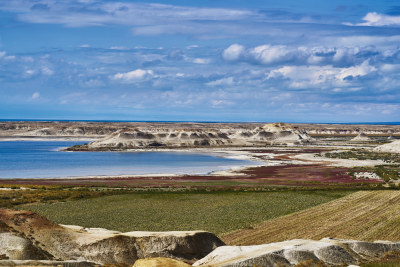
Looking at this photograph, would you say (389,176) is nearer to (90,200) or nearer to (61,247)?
(90,200)

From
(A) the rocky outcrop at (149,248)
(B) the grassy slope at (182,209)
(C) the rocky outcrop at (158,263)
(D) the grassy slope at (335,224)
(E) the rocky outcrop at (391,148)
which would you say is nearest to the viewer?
(C) the rocky outcrop at (158,263)

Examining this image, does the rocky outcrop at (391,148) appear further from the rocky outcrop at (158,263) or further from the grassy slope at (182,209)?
the rocky outcrop at (158,263)

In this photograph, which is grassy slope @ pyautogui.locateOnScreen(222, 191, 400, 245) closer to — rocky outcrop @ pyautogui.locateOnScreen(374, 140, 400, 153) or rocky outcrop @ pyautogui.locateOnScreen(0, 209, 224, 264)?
rocky outcrop @ pyautogui.locateOnScreen(0, 209, 224, 264)

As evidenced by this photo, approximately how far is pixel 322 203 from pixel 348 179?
30.1 meters

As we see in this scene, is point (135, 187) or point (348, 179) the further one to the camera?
point (348, 179)

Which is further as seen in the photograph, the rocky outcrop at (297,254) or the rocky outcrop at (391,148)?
the rocky outcrop at (391,148)

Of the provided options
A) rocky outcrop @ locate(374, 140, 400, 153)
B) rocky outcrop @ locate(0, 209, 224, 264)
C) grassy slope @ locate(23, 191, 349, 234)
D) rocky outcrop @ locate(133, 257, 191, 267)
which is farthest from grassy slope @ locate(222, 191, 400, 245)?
rocky outcrop @ locate(374, 140, 400, 153)

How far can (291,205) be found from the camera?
47312 mm

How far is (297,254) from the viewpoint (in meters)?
22.1

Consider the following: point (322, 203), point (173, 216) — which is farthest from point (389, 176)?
point (173, 216)

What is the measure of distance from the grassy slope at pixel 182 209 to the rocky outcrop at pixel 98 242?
8.88m

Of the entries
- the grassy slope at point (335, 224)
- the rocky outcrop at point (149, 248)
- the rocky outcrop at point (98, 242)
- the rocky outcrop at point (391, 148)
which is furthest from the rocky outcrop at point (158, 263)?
the rocky outcrop at point (391, 148)

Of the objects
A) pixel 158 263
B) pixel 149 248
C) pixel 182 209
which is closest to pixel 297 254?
pixel 158 263

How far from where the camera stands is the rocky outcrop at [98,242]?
24.7 meters
